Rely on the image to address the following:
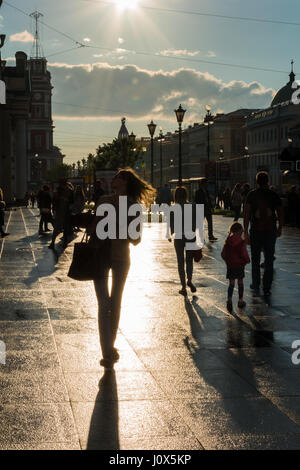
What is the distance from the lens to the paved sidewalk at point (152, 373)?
5.32 m

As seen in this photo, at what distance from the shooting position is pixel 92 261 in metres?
7.36

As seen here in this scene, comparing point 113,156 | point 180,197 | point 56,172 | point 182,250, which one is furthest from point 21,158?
point 56,172

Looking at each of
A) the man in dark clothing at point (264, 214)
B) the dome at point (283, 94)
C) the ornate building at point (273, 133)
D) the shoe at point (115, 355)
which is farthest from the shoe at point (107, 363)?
the dome at point (283, 94)

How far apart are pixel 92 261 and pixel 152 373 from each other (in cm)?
112

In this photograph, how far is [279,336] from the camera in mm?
8852

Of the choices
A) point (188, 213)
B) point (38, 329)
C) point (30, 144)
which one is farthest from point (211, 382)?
point (30, 144)

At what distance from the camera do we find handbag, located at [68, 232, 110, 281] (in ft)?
24.1

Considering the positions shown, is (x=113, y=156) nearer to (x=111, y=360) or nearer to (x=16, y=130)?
(x=16, y=130)

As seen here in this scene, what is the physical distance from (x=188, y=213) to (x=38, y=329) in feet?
12.2

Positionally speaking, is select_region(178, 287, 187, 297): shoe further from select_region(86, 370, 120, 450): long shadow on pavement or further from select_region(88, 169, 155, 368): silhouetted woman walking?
select_region(86, 370, 120, 450): long shadow on pavement

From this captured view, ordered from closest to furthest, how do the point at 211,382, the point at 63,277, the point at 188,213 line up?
the point at 211,382 → the point at 188,213 → the point at 63,277

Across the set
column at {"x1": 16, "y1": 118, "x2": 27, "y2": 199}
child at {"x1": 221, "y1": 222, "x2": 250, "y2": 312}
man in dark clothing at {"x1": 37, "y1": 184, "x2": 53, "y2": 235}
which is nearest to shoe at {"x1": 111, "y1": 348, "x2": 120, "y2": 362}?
child at {"x1": 221, "y1": 222, "x2": 250, "y2": 312}

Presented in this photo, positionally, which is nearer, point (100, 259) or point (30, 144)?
point (100, 259)
